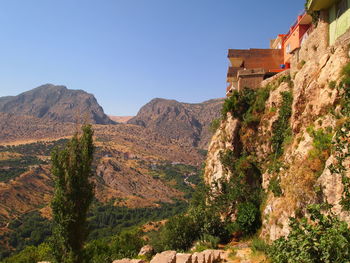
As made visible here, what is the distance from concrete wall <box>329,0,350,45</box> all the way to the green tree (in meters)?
12.8

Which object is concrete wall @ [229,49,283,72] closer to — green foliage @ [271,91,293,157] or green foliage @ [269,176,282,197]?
green foliage @ [271,91,293,157]

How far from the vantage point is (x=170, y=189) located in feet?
354

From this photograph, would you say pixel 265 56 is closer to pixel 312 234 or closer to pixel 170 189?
pixel 312 234

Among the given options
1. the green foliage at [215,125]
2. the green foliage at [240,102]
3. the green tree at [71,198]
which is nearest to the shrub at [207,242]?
the green tree at [71,198]

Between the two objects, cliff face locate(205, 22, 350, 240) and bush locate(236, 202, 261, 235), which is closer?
cliff face locate(205, 22, 350, 240)

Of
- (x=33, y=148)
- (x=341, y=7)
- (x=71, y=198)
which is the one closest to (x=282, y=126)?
(x=341, y=7)

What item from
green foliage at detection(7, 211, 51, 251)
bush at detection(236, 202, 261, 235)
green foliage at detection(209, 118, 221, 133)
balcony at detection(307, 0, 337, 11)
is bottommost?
green foliage at detection(7, 211, 51, 251)

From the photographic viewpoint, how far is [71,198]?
12367 mm

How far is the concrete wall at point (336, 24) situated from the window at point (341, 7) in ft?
0.63

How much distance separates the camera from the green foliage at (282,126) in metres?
16.0

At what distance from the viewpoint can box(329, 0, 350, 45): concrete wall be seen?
42.0ft

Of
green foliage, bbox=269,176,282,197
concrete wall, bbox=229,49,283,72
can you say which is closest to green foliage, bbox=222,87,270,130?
concrete wall, bbox=229,49,283,72

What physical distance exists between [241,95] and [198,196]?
7982 millimetres

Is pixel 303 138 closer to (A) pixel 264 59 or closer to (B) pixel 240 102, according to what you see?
(B) pixel 240 102
